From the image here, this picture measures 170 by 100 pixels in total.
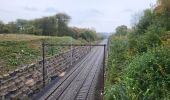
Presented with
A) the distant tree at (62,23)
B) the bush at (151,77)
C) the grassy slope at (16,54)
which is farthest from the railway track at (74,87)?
the distant tree at (62,23)

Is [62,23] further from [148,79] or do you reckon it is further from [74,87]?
[148,79]

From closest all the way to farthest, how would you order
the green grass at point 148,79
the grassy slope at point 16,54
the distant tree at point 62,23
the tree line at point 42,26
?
1. the green grass at point 148,79
2. the grassy slope at point 16,54
3. the tree line at point 42,26
4. the distant tree at point 62,23

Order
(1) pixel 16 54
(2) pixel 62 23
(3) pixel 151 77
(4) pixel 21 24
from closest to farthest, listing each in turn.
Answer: (3) pixel 151 77 → (1) pixel 16 54 → (4) pixel 21 24 → (2) pixel 62 23

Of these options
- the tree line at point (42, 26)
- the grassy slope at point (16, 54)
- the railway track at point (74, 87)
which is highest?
the tree line at point (42, 26)

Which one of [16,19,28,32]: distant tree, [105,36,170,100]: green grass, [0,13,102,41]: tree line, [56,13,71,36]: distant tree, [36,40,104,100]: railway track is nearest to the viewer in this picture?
[105,36,170,100]: green grass

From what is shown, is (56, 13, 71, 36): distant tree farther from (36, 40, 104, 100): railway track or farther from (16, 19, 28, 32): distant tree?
(36, 40, 104, 100): railway track

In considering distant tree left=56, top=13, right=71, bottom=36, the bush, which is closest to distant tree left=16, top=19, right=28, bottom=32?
distant tree left=56, top=13, right=71, bottom=36

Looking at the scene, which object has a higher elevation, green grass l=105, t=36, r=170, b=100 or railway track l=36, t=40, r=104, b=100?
green grass l=105, t=36, r=170, b=100

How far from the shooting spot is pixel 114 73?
24953 millimetres

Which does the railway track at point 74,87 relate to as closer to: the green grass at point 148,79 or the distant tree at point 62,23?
the green grass at point 148,79

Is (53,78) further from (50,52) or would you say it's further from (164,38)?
(164,38)

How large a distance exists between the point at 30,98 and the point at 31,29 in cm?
5116

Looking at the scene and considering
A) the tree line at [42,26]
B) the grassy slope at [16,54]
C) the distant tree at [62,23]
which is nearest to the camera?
the grassy slope at [16,54]

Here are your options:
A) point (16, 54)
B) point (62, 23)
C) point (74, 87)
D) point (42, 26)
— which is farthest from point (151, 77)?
point (62, 23)
